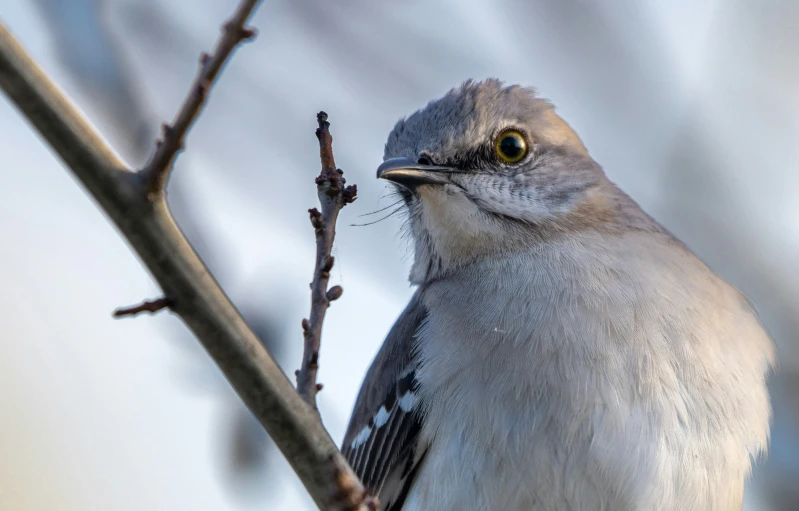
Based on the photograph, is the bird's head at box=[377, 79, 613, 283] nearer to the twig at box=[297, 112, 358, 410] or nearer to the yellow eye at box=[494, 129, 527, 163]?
the yellow eye at box=[494, 129, 527, 163]

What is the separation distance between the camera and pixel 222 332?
262cm

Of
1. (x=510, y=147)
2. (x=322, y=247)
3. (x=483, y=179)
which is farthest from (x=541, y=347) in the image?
(x=322, y=247)

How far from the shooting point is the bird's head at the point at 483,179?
214 inches

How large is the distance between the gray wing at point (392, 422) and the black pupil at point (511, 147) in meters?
1.13

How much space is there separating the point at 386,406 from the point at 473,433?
98cm

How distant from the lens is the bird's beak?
5.44 m

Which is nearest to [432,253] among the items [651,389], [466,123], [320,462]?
[466,123]

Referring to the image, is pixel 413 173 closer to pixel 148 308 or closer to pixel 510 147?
pixel 510 147

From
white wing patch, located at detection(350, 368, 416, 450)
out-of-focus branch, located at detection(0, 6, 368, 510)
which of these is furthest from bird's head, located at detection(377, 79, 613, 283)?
out-of-focus branch, located at detection(0, 6, 368, 510)

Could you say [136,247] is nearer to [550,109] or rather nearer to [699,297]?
[699,297]

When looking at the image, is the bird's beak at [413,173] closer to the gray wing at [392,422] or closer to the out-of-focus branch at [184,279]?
the gray wing at [392,422]

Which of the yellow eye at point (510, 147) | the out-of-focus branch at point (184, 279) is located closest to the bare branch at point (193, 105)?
the out-of-focus branch at point (184, 279)

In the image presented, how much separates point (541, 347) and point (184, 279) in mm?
2620

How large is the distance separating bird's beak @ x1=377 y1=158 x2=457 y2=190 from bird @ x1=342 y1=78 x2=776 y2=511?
0.01 m
